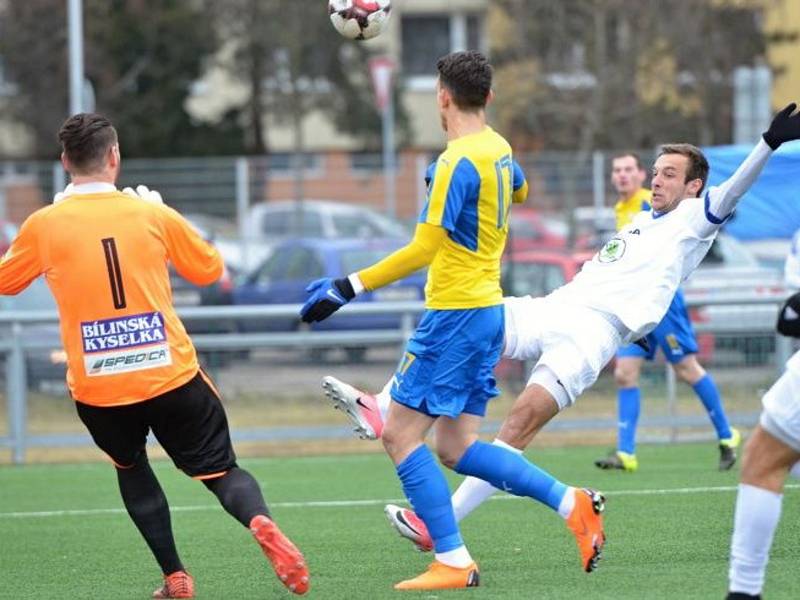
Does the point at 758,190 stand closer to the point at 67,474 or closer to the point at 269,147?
the point at 67,474

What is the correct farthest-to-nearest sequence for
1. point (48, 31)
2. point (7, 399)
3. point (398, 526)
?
point (48, 31), point (7, 399), point (398, 526)

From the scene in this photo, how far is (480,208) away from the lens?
22.3ft

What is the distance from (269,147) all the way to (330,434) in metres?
30.1

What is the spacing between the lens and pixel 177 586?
6.99 m

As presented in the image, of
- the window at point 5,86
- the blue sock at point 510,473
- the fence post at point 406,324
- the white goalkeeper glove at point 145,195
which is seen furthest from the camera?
the window at point 5,86

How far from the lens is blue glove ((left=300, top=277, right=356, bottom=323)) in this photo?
6.57m

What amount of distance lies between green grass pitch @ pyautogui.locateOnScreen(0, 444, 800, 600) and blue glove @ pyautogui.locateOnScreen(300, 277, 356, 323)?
1212 millimetres

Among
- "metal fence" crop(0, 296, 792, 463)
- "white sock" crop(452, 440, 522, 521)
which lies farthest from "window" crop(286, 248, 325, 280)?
"white sock" crop(452, 440, 522, 521)

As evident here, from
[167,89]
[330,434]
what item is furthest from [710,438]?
[167,89]

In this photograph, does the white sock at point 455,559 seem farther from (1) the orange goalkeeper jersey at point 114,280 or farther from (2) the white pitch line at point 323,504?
(2) the white pitch line at point 323,504

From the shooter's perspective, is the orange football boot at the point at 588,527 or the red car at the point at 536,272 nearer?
the orange football boot at the point at 588,527

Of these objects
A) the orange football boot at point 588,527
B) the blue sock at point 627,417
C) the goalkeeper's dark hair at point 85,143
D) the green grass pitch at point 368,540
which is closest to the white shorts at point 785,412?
the green grass pitch at point 368,540

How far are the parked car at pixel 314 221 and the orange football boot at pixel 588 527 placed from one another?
16.9 metres

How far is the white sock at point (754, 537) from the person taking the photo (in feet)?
18.2
